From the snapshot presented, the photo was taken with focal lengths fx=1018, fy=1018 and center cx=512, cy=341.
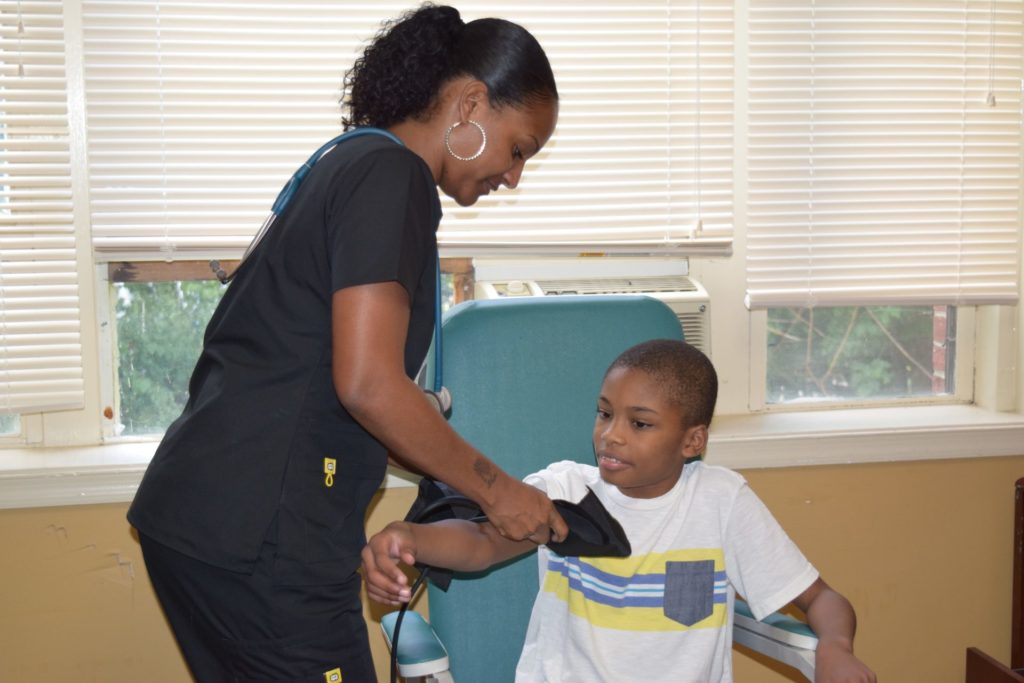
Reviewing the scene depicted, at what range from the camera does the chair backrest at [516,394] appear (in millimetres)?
1661

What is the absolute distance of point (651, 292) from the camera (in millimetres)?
2273

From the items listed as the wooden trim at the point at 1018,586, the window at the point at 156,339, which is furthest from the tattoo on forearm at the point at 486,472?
the wooden trim at the point at 1018,586

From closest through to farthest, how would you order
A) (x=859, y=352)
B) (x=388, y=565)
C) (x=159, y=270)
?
(x=388, y=565), (x=159, y=270), (x=859, y=352)

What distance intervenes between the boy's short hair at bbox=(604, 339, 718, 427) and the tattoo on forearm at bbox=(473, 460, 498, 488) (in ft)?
1.40

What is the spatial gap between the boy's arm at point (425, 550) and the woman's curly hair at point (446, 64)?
1.76 ft

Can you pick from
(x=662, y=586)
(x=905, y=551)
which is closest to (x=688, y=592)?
(x=662, y=586)

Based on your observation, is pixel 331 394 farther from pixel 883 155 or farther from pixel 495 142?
pixel 883 155

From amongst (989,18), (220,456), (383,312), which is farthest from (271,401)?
(989,18)

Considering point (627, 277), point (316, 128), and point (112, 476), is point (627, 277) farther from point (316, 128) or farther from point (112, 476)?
point (112, 476)

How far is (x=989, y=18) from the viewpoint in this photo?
93.9 inches

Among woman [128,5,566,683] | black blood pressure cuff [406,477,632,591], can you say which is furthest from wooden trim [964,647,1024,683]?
woman [128,5,566,683]

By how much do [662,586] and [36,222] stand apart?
1.45 metres

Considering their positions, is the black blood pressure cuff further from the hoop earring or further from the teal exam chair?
the hoop earring

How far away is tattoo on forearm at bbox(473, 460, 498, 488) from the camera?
47.9 inches
